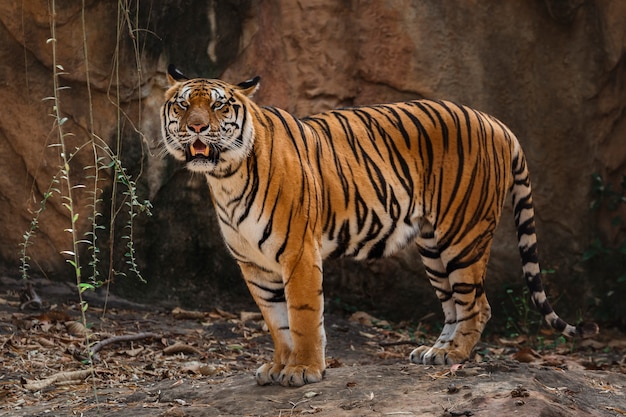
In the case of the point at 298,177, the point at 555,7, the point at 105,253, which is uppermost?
the point at 555,7

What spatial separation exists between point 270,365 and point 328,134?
1.40m

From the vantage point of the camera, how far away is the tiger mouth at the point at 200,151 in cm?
474

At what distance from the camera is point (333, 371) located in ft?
16.7

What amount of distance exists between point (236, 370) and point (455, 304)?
1503 millimetres

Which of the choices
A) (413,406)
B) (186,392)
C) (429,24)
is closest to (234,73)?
(429,24)

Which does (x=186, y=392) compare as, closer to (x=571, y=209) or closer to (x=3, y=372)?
(x=3, y=372)

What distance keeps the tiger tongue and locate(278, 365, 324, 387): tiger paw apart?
1.16m

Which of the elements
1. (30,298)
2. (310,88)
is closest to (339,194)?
(310,88)

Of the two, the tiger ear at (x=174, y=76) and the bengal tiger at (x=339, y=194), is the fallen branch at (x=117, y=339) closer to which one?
the bengal tiger at (x=339, y=194)

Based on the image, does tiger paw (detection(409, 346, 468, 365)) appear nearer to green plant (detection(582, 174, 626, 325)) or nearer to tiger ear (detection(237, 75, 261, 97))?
tiger ear (detection(237, 75, 261, 97))

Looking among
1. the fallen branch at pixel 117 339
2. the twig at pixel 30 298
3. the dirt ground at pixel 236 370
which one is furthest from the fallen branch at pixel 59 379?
the twig at pixel 30 298

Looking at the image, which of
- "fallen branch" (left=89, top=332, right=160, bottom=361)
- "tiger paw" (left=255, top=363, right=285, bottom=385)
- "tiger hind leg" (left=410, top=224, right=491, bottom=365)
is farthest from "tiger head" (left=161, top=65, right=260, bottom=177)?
"fallen branch" (left=89, top=332, right=160, bottom=361)

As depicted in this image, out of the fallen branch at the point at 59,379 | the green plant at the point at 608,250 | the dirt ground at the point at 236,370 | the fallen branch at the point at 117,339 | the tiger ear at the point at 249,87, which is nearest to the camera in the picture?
the dirt ground at the point at 236,370

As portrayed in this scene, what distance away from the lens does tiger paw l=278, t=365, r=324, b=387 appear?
479cm
